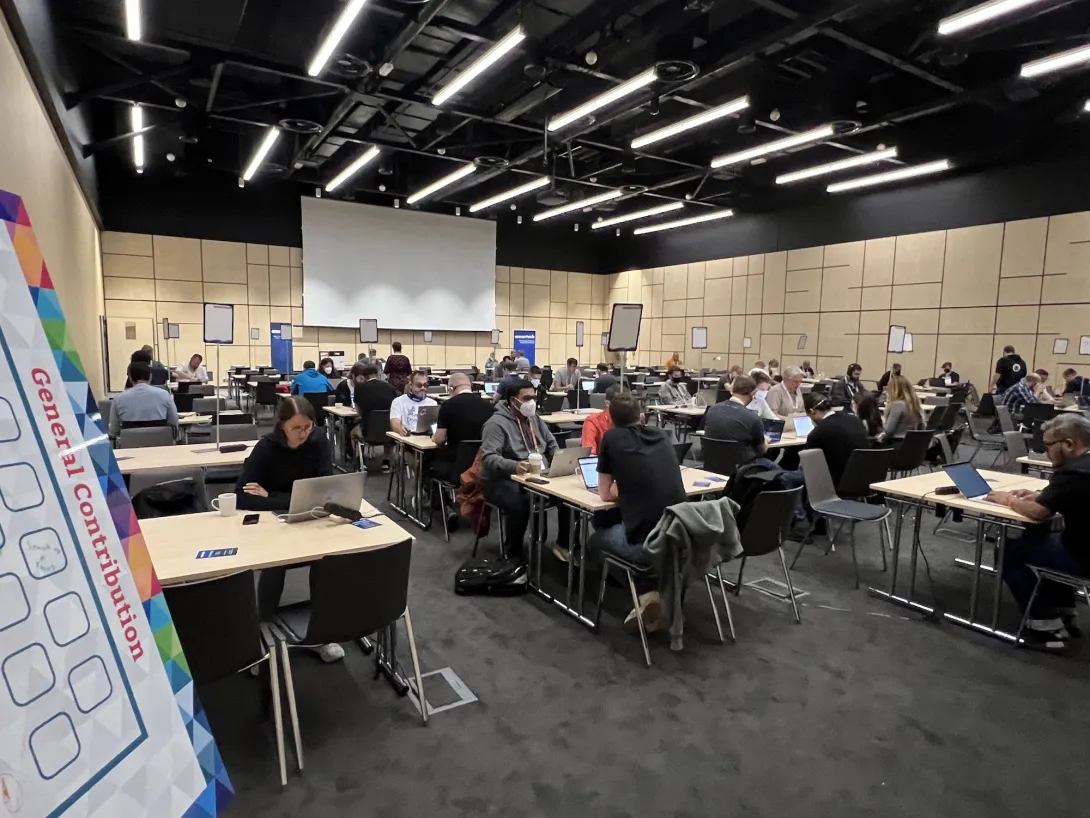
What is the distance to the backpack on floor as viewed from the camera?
12.8 feet

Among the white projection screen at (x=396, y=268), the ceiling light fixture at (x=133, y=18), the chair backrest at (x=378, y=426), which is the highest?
the ceiling light fixture at (x=133, y=18)

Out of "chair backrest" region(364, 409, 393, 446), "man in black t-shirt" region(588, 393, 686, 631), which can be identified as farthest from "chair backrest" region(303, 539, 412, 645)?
"chair backrest" region(364, 409, 393, 446)

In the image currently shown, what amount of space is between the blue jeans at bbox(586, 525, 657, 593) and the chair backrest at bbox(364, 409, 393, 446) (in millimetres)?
3251

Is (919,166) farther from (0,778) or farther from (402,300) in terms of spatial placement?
(0,778)

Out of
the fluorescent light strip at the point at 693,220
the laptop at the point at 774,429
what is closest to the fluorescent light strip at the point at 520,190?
the fluorescent light strip at the point at 693,220

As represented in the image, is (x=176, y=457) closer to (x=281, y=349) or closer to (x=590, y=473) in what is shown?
(x=590, y=473)

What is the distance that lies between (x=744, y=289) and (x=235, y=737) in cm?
1455

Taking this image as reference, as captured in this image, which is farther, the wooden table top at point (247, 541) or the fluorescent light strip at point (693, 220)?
the fluorescent light strip at point (693, 220)

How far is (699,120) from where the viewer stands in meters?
8.06

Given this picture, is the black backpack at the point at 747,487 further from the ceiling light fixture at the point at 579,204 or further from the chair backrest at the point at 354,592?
the ceiling light fixture at the point at 579,204

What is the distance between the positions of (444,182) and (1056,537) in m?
11.1

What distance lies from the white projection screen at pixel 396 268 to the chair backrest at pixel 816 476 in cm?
1280

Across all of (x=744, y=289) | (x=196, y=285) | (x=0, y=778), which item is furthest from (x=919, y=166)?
(x=196, y=285)

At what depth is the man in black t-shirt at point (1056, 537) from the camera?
3029mm
